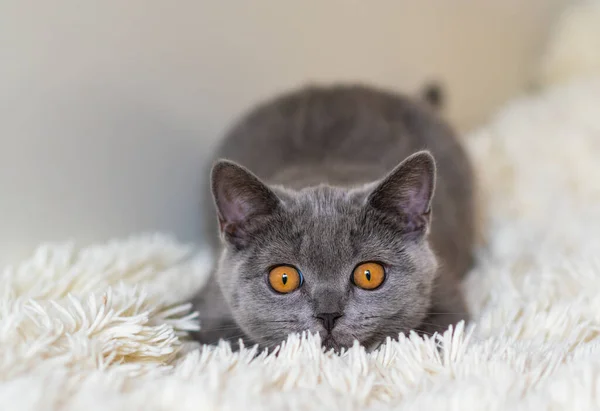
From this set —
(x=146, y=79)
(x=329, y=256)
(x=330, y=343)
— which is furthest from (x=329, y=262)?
(x=146, y=79)

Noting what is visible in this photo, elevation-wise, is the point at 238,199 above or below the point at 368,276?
above

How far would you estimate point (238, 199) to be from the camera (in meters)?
0.96

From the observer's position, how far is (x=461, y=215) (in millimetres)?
1409

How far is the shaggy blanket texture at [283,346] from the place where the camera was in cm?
66

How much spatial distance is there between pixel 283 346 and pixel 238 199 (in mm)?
278

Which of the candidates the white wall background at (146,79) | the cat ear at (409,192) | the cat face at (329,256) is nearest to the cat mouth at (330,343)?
the cat face at (329,256)

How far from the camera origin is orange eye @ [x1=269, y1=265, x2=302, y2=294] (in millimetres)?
908

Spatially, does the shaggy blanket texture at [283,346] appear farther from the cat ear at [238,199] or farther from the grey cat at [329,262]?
the cat ear at [238,199]

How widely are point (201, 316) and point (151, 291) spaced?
0.11 meters

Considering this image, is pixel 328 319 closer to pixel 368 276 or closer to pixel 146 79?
pixel 368 276

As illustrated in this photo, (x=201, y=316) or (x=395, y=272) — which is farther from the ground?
(x=395, y=272)

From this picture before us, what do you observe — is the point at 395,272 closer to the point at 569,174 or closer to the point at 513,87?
the point at 569,174

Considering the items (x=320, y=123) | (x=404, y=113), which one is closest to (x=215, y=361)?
(x=320, y=123)

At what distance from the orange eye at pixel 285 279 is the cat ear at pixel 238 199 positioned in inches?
4.2
